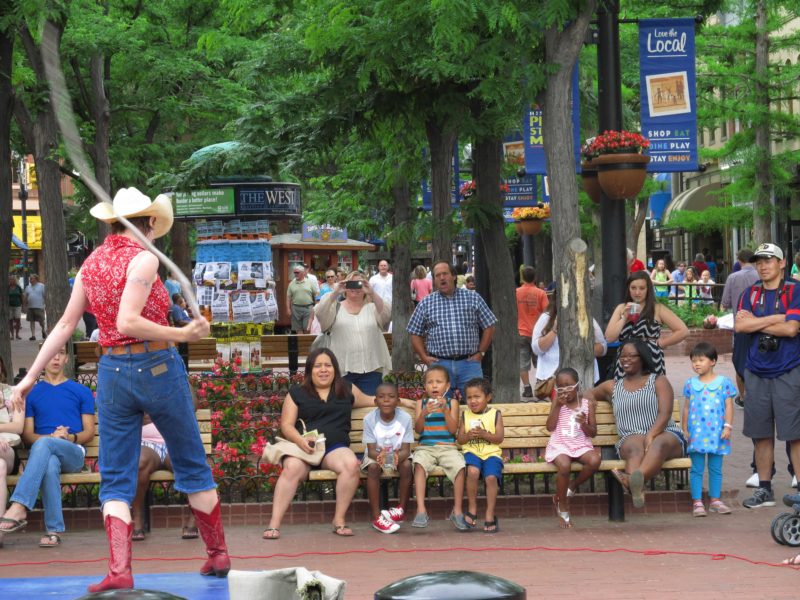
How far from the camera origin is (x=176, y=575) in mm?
7594

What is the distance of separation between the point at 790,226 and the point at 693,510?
3432 centimetres

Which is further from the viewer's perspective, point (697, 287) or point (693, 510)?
point (697, 287)

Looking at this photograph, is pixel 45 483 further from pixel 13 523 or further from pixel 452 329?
pixel 452 329

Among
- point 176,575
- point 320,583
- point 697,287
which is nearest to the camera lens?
point 320,583

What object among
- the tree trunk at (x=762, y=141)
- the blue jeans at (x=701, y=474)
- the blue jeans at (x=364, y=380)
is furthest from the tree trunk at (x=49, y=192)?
the tree trunk at (x=762, y=141)

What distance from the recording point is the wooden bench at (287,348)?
18.8m

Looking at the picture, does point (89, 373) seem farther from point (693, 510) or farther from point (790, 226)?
point (790, 226)

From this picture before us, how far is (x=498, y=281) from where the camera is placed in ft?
52.3


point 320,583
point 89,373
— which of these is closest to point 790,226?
point 89,373

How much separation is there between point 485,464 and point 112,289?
3.75 metres

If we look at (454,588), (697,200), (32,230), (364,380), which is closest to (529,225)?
(364,380)

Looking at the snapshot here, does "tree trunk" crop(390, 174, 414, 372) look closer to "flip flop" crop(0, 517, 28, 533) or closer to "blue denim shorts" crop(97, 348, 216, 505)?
"flip flop" crop(0, 517, 28, 533)

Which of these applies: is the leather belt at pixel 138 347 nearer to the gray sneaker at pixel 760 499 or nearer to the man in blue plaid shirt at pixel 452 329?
the gray sneaker at pixel 760 499

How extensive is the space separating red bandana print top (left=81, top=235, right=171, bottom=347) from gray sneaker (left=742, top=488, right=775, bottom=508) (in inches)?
199
